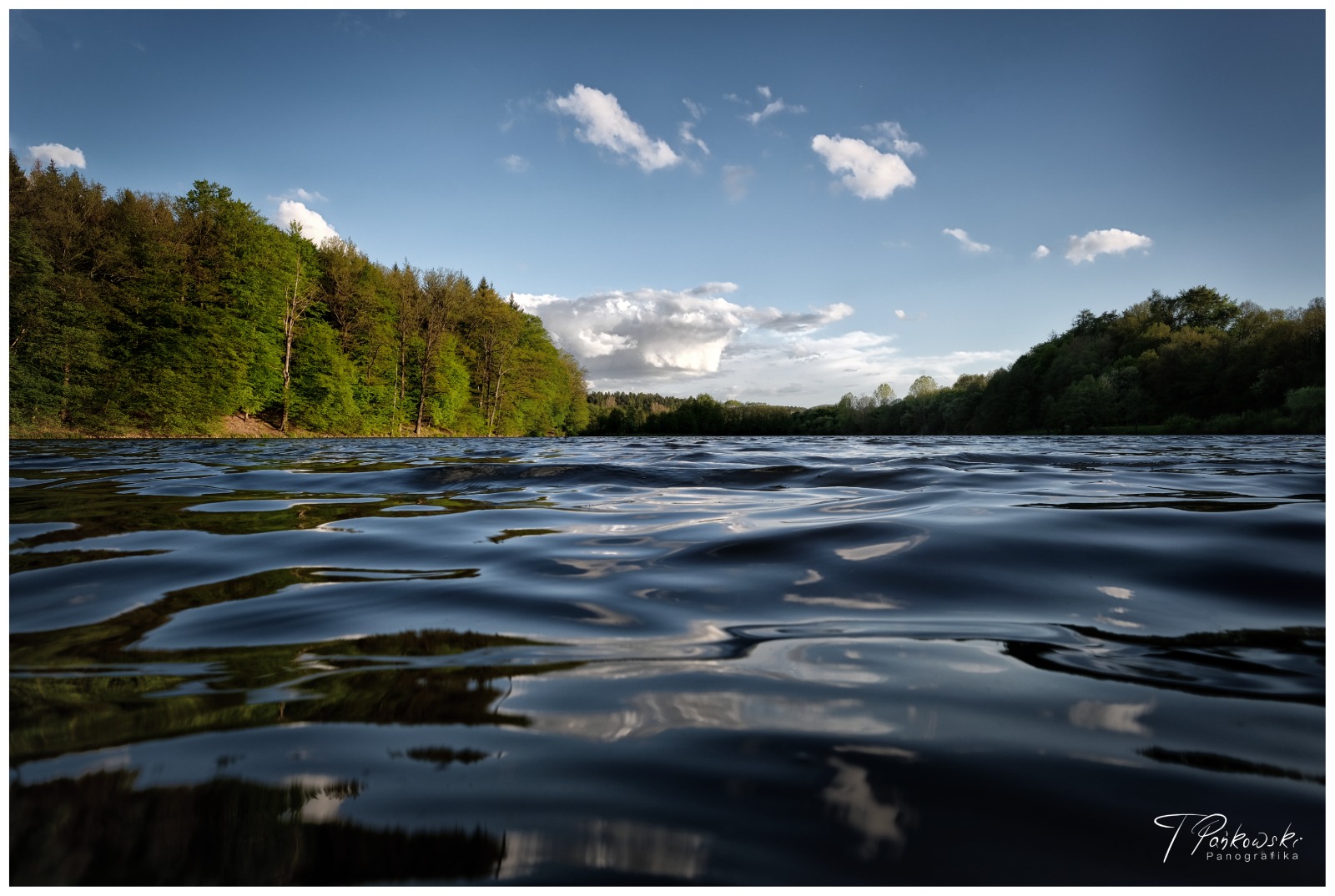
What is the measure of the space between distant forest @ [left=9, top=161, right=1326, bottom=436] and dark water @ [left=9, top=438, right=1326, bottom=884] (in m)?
30.8

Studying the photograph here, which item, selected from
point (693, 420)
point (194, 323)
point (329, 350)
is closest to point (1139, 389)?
point (693, 420)

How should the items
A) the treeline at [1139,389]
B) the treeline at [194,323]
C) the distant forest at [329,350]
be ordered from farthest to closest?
the treeline at [1139,389]
the distant forest at [329,350]
the treeline at [194,323]

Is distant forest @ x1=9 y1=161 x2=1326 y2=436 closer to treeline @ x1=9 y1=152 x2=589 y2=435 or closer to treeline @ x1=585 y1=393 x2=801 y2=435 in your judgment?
treeline @ x1=9 y1=152 x2=589 y2=435

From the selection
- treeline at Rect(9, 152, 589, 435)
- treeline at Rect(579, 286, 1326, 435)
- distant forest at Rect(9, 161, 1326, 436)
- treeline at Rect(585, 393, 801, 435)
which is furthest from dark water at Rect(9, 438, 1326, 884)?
treeline at Rect(585, 393, 801, 435)

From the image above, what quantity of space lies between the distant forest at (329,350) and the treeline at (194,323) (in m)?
0.08

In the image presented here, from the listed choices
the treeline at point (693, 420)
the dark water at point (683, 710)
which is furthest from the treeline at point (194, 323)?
the treeline at point (693, 420)

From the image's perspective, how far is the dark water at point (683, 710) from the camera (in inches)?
32.6

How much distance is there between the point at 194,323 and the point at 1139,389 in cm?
6175

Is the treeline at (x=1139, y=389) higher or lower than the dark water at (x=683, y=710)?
higher

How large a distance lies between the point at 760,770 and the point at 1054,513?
301 centimetres

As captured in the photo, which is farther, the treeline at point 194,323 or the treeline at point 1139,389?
the treeline at point 1139,389

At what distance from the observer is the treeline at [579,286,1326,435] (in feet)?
133

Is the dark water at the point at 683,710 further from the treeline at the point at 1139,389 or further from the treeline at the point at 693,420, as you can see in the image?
the treeline at the point at 693,420

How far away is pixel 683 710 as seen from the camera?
3.93ft
